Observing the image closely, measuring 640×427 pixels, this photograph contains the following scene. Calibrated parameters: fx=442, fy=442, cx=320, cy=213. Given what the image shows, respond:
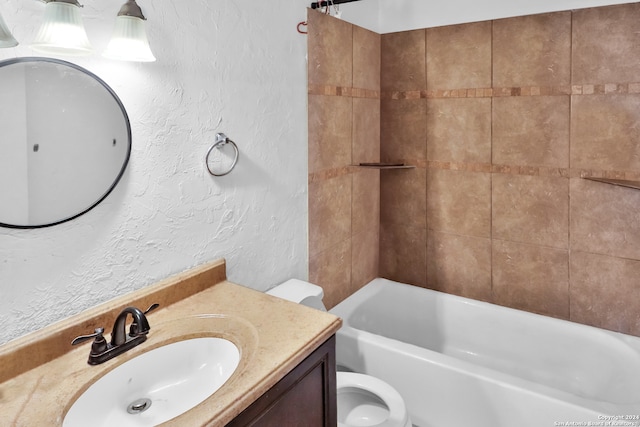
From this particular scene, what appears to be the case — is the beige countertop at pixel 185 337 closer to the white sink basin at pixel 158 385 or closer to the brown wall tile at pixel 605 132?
the white sink basin at pixel 158 385

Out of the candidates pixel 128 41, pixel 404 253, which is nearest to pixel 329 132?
pixel 404 253

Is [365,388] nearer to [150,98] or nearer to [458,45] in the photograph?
[150,98]

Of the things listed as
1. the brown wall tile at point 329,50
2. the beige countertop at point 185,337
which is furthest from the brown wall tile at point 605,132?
the beige countertop at point 185,337

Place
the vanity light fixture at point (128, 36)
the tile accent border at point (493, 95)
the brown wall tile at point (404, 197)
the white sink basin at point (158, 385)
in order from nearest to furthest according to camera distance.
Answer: the white sink basin at point (158, 385), the vanity light fixture at point (128, 36), the tile accent border at point (493, 95), the brown wall tile at point (404, 197)

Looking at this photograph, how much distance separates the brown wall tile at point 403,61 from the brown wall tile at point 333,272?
1038 mm

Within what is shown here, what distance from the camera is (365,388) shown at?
186 cm

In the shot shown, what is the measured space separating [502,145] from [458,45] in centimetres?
64

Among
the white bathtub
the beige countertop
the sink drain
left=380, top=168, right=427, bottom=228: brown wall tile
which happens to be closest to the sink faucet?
the beige countertop

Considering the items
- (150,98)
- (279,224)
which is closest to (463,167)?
(279,224)

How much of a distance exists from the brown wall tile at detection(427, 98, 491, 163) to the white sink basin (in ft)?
6.24

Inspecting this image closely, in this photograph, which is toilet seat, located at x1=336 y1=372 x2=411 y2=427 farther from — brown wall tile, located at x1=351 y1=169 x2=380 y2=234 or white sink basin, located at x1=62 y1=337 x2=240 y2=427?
brown wall tile, located at x1=351 y1=169 x2=380 y2=234

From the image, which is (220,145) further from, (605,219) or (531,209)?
(605,219)

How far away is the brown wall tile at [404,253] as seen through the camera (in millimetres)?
2869

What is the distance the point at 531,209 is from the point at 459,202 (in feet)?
1.31
